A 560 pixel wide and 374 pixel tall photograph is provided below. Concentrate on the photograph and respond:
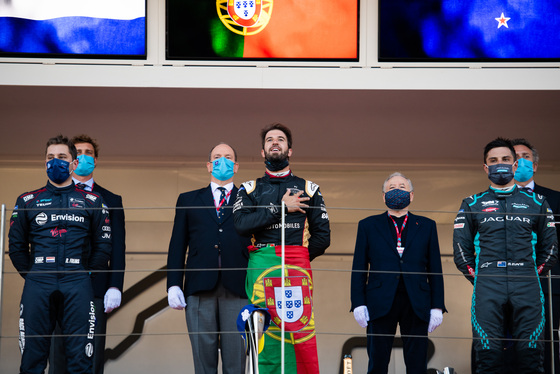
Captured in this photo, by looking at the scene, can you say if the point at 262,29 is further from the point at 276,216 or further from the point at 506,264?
the point at 506,264

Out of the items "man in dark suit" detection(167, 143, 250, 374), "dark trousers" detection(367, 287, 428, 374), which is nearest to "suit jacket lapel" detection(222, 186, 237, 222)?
"man in dark suit" detection(167, 143, 250, 374)

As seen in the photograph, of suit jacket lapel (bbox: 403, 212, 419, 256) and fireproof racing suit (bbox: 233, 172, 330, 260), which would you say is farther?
suit jacket lapel (bbox: 403, 212, 419, 256)

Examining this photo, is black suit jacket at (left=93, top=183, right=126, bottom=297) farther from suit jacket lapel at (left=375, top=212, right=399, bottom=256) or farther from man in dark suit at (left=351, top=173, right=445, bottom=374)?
suit jacket lapel at (left=375, top=212, right=399, bottom=256)

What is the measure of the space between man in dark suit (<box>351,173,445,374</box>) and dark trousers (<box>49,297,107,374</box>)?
4.49 feet

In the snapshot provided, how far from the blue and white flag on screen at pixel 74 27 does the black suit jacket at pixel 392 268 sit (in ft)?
6.50

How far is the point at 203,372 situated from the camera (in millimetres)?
3959

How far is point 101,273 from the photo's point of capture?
14.2 ft

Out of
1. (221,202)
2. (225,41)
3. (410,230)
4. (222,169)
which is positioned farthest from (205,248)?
(225,41)

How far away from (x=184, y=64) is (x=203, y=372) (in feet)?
6.72

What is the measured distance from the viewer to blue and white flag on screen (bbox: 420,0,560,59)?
516 centimetres

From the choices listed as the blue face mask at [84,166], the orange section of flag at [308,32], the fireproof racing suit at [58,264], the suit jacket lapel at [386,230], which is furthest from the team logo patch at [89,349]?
the orange section of flag at [308,32]

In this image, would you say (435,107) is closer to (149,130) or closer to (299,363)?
(149,130)

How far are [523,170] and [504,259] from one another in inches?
27.7

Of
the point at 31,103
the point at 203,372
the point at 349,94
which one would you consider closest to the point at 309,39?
the point at 349,94
